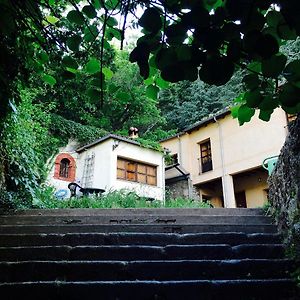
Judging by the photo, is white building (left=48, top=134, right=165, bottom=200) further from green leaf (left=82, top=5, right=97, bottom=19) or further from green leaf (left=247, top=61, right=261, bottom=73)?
green leaf (left=247, top=61, right=261, bottom=73)

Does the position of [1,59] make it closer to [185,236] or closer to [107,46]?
[107,46]

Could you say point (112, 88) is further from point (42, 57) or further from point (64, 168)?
point (64, 168)

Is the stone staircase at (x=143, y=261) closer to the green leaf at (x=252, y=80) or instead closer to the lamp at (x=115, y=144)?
the green leaf at (x=252, y=80)

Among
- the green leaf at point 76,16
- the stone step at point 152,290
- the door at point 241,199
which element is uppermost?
the door at point 241,199

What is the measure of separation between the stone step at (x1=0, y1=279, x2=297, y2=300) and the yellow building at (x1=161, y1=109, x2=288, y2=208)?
1123 cm

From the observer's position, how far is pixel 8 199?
5.48 metres

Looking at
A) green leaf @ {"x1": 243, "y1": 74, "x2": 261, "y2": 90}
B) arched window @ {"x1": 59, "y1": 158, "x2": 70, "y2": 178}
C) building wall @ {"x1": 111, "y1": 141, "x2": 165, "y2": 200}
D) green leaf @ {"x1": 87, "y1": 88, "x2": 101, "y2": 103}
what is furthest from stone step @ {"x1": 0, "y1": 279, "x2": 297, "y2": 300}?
arched window @ {"x1": 59, "y1": 158, "x2": 70, "y2": 178}

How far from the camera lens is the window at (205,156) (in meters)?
16.6

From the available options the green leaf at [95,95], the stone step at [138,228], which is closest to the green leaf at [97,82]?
the green leaf at [95,95]

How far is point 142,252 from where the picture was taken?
11.6 ft

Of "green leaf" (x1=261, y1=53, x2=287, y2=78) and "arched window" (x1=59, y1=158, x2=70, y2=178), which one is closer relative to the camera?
"green leaf" (x1=261, y1=53, x2=287, y2=78)

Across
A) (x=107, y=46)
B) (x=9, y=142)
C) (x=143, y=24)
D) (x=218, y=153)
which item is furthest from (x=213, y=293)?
(x=218, y=153)

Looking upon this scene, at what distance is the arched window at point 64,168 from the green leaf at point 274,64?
50.3ft

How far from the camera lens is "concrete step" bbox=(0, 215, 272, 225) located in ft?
15.6
